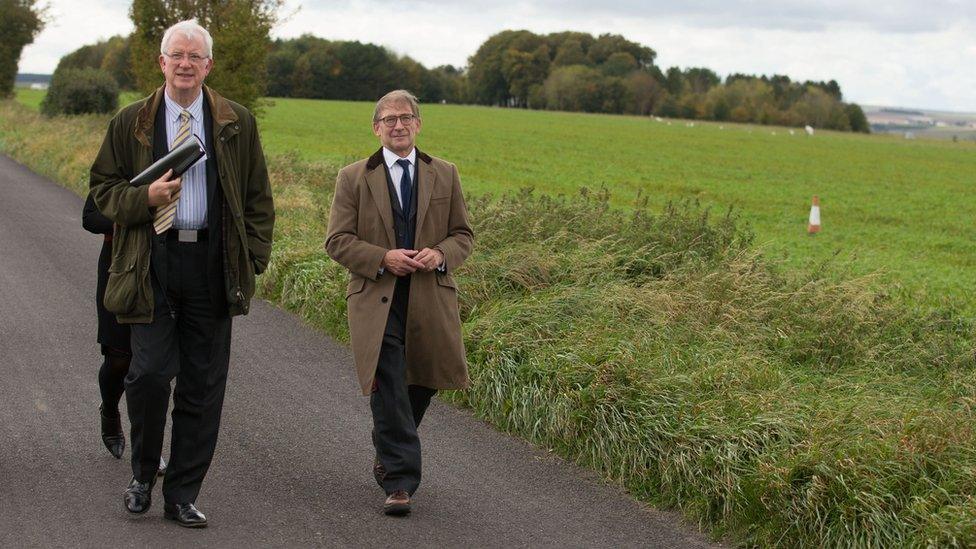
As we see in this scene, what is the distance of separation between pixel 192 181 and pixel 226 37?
19769mm

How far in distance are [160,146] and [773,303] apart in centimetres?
575

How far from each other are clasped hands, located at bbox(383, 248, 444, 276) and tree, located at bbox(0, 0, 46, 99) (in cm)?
5891

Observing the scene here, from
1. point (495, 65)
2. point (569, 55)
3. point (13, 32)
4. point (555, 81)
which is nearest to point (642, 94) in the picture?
point (555, 81)

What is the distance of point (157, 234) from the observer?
5.26m

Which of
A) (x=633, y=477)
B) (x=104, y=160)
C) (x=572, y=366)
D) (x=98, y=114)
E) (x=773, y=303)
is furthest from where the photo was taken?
(x=98, y=114)

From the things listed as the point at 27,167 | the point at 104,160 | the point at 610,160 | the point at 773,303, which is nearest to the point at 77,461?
the point at 104,160

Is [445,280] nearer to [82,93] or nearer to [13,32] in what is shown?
[82,93]

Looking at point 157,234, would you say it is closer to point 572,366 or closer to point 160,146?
point 160,146

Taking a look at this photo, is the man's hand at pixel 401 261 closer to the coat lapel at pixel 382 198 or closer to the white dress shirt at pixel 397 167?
the coat lapel at pixel 382 198

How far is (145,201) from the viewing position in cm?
512

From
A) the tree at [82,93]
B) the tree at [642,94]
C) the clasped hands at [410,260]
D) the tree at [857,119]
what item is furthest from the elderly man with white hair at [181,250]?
the tree at [857,119]

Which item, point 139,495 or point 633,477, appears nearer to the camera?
point 139,495

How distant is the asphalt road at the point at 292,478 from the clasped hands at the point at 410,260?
1.13m

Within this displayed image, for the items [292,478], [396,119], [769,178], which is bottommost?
[769,178]
